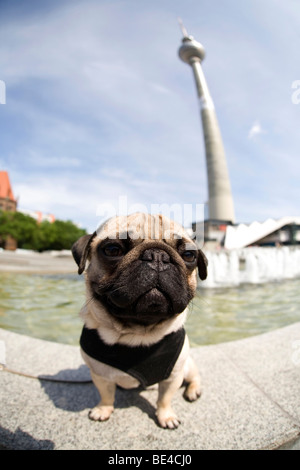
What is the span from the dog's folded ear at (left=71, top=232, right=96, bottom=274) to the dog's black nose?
2.03 ft

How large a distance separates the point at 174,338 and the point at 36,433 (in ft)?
3.96

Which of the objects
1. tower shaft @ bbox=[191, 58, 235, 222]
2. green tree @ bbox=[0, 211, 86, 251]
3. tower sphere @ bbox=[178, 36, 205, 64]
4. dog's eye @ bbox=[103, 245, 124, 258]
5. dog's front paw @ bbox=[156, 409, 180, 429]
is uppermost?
tower sphere @ bbox=[178, 36, 205, 64]

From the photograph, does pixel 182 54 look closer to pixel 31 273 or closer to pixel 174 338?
pixel 31 273

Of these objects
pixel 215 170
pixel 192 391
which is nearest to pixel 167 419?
pixel 192 391

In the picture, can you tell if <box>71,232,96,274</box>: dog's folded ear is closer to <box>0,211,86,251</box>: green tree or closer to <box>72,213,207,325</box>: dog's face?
<box>72,213,207,325</box>: dog's face

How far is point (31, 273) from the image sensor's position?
14328mm

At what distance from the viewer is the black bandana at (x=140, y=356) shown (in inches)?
79.8

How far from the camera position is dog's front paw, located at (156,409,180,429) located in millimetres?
1949

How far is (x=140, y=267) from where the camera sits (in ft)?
5.80

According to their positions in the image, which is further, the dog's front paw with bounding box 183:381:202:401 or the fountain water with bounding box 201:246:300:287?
the fountain water with bounding box 201:246:300:287

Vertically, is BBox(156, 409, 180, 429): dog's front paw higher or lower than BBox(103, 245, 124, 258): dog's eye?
lower

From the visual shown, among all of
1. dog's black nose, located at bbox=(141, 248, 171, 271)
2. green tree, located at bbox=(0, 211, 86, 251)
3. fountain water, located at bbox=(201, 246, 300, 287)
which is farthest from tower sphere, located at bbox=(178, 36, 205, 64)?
dog's black nose, located at bbox=(141, 248, 171, 271)

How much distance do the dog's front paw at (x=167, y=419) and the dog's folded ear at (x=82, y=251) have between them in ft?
4.44

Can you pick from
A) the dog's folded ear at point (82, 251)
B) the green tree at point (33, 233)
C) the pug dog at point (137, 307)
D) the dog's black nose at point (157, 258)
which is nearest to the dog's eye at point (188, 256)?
the pug dog at point (137, 307)
